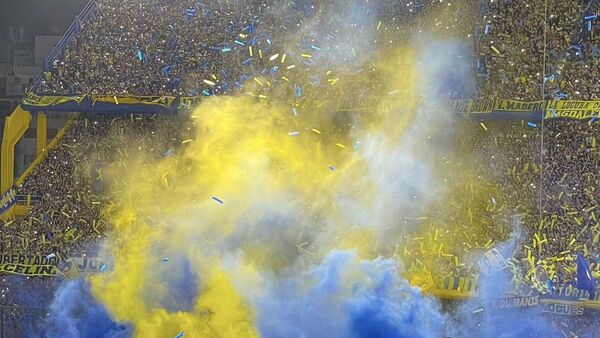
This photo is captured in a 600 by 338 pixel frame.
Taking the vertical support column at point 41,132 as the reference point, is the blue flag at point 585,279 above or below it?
above

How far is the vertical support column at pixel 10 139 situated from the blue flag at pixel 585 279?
13.2 m

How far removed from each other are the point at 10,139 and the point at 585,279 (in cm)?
1367

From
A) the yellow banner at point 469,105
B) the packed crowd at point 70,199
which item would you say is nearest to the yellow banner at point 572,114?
the yellow banner at point 469,105

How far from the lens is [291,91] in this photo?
1355 centimetres

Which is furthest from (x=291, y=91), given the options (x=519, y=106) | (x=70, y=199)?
(x=70, y=199)

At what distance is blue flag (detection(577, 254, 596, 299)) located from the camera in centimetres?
1253

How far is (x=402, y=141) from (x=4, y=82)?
10417mm

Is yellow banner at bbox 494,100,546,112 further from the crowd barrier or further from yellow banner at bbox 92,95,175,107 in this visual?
yellow banner at bbox 92,95,175,107

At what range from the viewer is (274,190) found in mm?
13125

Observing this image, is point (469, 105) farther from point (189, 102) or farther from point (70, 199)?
point (70, 199)

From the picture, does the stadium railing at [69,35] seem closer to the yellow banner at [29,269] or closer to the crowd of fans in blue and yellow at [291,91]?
the crowd of fans in blue and yellow at [291,91]

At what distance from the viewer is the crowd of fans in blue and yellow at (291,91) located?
13.0m

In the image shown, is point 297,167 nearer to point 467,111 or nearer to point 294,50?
point 294,50

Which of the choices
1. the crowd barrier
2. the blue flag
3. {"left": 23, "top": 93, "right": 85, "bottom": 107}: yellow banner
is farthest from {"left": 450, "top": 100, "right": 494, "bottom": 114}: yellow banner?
{"left": 23, "top": 93, "right": 85, "bottom": 107}: yellow banner
